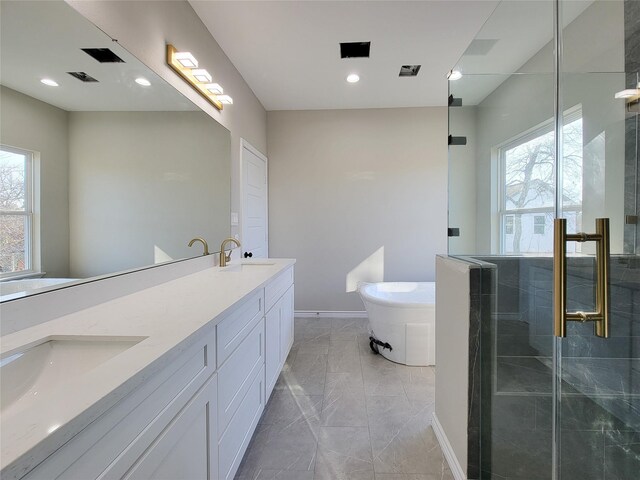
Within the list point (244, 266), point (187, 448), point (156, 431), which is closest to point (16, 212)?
point (156, 431)

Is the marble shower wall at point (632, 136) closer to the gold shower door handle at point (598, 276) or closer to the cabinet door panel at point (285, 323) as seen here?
the gold shower door handle at point (598, 276)

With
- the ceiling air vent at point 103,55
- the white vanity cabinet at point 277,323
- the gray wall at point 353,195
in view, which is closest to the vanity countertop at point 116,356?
the white vanity cabinet at point 277,323

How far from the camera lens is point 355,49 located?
2609 mm

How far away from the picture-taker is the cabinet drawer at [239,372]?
3.94 feet

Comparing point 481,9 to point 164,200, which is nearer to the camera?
point 164,200

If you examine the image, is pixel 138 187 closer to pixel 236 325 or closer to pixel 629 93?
pixel 236 325

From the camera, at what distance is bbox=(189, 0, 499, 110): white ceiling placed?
6.91ft

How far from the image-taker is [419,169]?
387 centimetres

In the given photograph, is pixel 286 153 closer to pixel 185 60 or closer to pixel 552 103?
pixel 185 60

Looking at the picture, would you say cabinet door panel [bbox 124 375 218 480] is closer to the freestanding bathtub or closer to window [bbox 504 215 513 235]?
window [bbox 504 215 513 235]

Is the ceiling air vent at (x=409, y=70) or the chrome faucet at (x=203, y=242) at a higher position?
the ceiling air vent at (x=409, y=70)

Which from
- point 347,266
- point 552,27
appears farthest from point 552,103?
point 347,266

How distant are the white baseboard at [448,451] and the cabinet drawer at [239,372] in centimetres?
109

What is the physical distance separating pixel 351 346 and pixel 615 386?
215 cm
